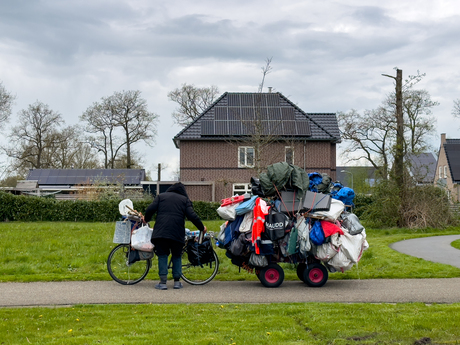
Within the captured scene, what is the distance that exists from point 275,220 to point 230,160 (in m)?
30.0

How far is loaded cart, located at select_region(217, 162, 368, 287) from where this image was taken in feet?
29.1

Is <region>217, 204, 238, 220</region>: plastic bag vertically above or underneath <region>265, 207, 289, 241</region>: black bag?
above

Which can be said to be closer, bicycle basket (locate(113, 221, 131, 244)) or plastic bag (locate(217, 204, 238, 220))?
plastic bag (locate(217, 204, 238, 220))

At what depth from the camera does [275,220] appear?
29.2 ft

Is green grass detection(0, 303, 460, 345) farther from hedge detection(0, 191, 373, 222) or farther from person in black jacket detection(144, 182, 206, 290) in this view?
hedge detection(0, 191, 373, 222)

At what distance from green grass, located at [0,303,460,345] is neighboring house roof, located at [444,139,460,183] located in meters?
59.9

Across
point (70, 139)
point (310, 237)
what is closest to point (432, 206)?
point (310, 237)

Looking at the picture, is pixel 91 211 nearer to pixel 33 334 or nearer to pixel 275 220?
pixel 275 220

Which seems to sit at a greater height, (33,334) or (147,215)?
(147,215)

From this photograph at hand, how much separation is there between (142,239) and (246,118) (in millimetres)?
29500

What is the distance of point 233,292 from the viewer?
852cm

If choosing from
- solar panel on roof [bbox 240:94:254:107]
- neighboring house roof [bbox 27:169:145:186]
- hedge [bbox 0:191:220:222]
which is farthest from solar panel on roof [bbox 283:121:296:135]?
neighboring house roof [bbox 27:169:145:186]

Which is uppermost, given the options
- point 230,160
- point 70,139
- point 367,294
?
point 70,139

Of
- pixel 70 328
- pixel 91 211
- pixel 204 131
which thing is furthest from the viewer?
pixel 204 131
